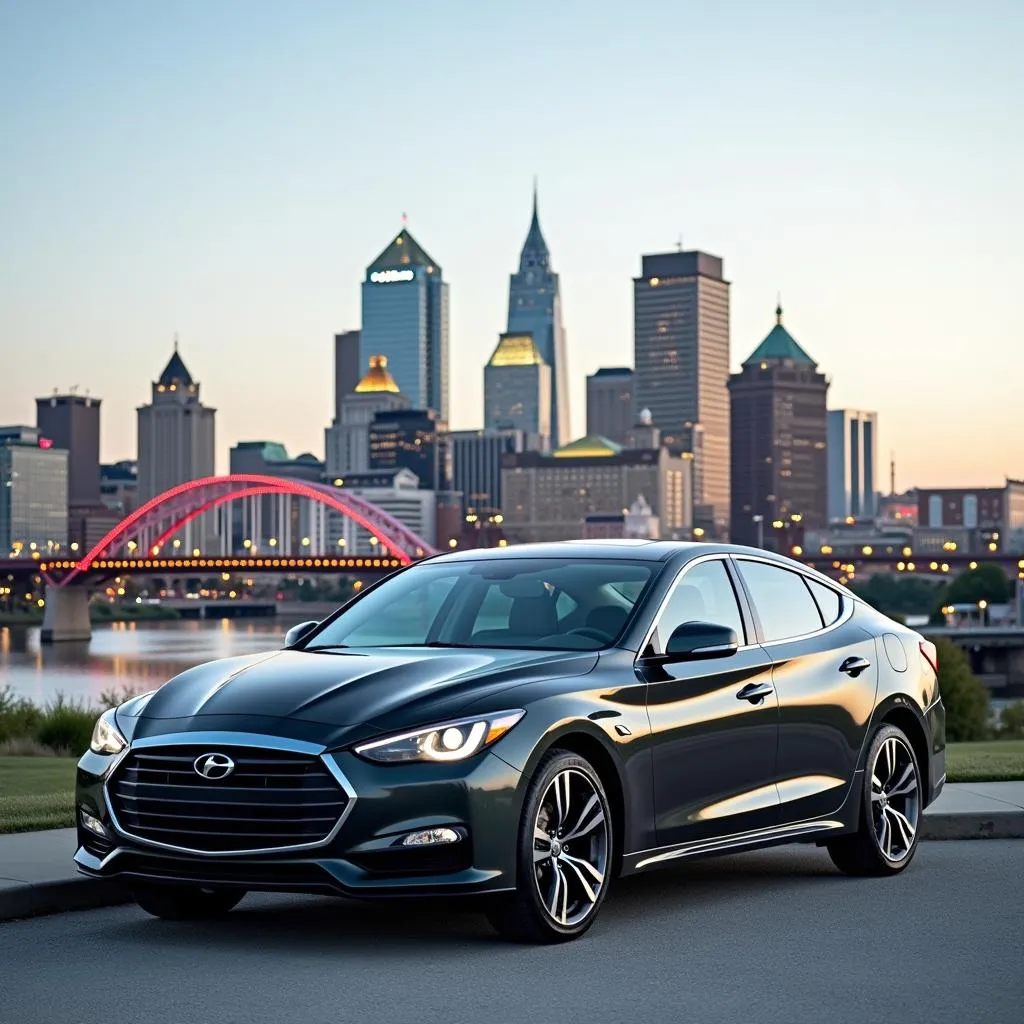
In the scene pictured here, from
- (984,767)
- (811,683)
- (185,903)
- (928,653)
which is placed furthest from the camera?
(984,767)

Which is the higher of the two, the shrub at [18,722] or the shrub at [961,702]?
the shrub at [18,722]

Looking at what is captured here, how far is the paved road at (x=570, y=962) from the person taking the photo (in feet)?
20.1

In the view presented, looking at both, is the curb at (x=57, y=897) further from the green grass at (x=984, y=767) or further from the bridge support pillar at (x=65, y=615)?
the bridge support pillar at (x=65, y=615)

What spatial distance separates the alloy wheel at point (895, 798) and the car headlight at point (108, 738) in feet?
12.3

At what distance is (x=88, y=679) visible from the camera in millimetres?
74438

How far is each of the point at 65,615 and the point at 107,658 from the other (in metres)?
25.8

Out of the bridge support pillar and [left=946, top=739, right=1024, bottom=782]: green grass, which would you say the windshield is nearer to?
[left=946, top=739, right=1024, bottom=782]: green grass

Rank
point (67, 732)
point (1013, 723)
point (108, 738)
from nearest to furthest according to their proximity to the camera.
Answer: point (108, 738) → point (67, 732) → point (1013, 723)

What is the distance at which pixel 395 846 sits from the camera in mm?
6836

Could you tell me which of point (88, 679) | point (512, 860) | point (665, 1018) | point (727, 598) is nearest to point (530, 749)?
point (512, 860)

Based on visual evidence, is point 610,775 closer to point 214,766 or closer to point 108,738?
point 214,766

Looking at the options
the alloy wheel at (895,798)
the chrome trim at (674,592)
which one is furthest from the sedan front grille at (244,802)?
the alloy wheel at (895,798)

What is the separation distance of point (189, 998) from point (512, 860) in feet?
4.38

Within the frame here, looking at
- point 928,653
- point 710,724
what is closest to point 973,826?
point 928,653
